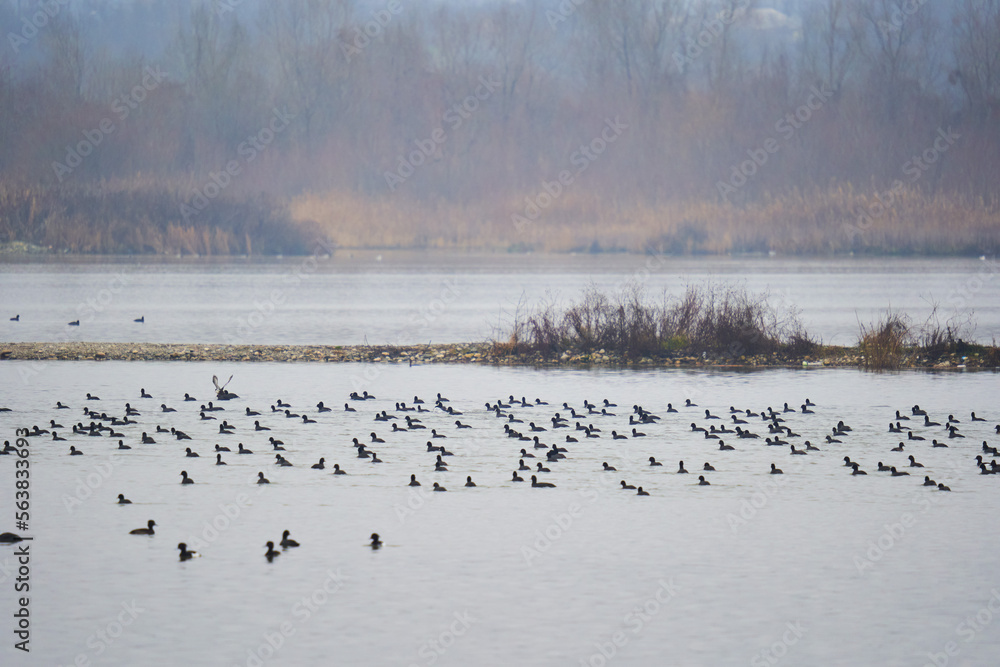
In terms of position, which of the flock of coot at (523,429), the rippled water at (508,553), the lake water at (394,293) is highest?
the lake water at (394,293)

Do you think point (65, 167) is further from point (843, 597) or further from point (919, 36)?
point (843, 597)

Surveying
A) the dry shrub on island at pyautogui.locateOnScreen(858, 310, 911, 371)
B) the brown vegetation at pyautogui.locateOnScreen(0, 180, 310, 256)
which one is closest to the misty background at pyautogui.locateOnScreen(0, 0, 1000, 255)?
the brown vegetation at pyautogui.locateOnScreen(0, 180, 310, 256)

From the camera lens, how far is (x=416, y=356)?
3403 centimetres

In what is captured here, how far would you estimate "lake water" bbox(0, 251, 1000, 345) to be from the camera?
42906mm

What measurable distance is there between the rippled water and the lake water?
54.9 feet

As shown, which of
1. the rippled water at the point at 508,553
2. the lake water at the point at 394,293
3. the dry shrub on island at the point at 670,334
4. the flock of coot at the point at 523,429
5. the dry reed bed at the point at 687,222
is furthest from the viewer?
the dry reed bed at the point at 687,222

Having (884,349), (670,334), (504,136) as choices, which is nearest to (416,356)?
(670,334)

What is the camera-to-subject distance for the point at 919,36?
113 m

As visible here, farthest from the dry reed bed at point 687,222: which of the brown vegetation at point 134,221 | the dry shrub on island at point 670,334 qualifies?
the dry shrub on island at point 670,334

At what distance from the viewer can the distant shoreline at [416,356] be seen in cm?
3250

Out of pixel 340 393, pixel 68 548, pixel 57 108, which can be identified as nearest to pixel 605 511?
pixel 68 548

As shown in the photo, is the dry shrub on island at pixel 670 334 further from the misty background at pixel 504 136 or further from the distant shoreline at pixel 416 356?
the misty background at pixel 504 136

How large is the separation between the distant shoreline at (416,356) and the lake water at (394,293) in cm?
332

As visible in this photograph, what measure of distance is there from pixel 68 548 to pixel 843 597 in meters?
8.42
